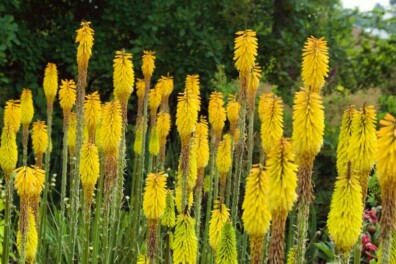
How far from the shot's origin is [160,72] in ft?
32.3

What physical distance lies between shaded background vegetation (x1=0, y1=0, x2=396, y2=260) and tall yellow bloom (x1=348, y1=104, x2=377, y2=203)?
17.1 ft

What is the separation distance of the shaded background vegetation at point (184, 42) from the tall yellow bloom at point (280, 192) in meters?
5.73

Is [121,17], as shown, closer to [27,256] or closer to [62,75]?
[62,75]

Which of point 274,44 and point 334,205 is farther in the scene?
point 274,44

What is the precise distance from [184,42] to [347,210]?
7241 mm

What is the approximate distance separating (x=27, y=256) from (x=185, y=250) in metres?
1.18

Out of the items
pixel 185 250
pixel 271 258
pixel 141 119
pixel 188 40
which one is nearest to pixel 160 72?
pixel 188 40

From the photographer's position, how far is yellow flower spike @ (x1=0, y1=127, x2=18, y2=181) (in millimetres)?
4293

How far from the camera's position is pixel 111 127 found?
13.7ft

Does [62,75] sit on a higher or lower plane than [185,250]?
higher

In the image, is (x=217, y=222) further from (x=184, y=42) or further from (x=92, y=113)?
(x=184, y=42)

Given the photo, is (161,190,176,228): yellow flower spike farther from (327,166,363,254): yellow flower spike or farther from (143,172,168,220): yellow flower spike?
(327,166,363,254): yellow flower spike

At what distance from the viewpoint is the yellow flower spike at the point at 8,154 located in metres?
4.29

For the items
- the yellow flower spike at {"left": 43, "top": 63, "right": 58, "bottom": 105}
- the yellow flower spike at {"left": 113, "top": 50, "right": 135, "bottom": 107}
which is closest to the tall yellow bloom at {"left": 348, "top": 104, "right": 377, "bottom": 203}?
the yellow flower spike at {"left": 113, "top": 50, "right": 135, "bottom": 107}
